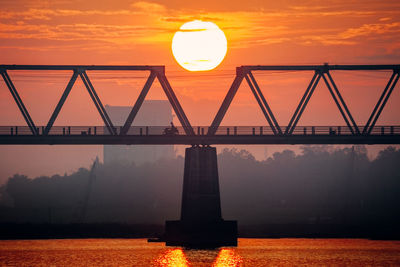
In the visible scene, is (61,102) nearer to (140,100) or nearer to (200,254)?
(140,100)

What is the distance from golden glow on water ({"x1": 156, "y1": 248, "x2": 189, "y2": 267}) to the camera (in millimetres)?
107312

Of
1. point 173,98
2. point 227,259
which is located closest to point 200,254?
point 227,259

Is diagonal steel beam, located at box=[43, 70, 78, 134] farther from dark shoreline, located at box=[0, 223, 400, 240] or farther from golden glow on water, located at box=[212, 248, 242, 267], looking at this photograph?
dark shoreline, located at box=[0, 223, 400, 240]

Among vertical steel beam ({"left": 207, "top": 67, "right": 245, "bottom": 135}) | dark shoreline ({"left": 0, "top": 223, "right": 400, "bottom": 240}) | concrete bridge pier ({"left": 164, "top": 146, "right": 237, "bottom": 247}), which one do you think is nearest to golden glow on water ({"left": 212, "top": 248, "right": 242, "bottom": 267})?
concrete bridge pier ({"left": 164, "top": 146, "right": 237, "bottom": 247})

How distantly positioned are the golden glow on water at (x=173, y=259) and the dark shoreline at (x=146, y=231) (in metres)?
40.7

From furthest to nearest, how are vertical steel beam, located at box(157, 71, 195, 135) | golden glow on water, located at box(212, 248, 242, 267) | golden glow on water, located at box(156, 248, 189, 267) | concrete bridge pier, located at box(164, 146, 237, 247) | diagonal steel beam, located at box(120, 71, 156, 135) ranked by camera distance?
concrete bridge pier, located at box(164, 146, 237, 247), vertical steel beam, located at box(157, 71, 195, 135), diagonal steel beam, located at box(120, 71, 156, 135), golden glow on water, located at box(156, 248, 189, 267), golden glow on water, located at box(212, 248, 242, 267)

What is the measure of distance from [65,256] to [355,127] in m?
37.5

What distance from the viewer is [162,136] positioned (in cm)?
12488

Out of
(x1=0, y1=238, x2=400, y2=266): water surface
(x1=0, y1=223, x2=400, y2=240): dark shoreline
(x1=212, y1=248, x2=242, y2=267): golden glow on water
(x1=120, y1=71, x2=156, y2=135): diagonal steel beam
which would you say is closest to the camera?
(x1=212, y1=248, x2=242, y2=267): golden glow on water

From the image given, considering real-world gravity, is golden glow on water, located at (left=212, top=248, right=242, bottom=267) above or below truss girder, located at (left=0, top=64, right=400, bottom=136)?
below

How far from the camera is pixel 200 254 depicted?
116m

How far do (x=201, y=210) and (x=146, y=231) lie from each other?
141 ft

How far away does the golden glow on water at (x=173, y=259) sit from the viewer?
107312mm

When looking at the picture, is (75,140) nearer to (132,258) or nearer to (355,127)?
(132,258)
